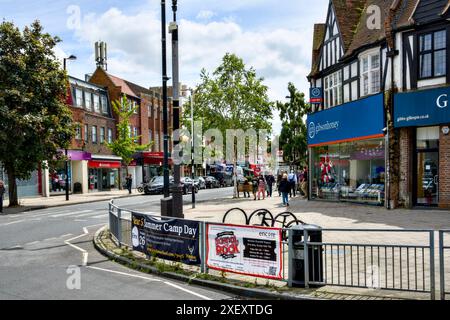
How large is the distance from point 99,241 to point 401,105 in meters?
13.1

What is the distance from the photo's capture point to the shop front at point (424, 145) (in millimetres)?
17516

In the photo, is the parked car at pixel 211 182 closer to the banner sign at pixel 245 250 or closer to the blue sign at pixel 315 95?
the blue sign at pixel 315 95

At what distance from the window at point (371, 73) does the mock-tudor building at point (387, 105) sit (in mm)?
46

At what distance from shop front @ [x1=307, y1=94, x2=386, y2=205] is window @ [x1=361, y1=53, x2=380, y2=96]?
2.35 ft

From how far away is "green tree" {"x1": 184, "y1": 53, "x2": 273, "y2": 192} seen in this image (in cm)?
2981

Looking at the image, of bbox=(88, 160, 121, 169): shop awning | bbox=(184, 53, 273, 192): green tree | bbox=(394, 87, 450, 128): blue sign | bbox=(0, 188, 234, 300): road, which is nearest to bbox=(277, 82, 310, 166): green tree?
bbox=(184, 53, 273, 192): green tree

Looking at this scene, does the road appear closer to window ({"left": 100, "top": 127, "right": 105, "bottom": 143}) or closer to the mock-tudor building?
the mock-tudor building

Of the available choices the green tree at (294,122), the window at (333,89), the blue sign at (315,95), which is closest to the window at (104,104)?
the green tree at (294,122)

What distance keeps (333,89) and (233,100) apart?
7356mm

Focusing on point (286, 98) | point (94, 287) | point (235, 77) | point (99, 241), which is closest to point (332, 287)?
point (94, 287)

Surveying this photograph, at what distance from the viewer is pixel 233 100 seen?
29938 mm

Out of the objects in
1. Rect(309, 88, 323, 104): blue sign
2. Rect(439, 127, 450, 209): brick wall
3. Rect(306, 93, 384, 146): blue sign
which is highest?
Rect(309, 88, 323, 104): blue sign

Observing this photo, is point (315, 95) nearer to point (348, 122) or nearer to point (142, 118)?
point (348, 122)

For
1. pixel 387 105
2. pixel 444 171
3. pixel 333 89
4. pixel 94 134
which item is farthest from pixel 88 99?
pixel 444 171
